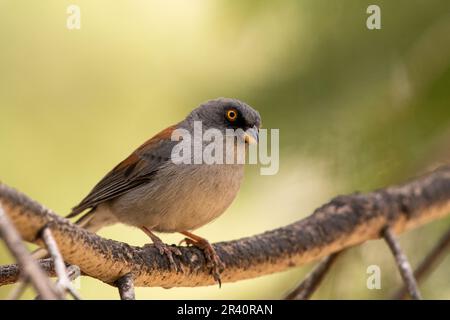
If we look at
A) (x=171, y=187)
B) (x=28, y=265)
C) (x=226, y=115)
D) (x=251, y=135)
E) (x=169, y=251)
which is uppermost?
(x=28, y=265)

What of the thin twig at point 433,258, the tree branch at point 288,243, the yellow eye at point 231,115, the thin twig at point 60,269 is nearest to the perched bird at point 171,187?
the yellow eye at point 231,115

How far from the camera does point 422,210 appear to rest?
12.3ft

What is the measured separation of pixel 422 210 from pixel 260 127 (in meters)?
1.65

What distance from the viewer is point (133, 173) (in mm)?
5445

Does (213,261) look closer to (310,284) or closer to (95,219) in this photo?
(310,284)

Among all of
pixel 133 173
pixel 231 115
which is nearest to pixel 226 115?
pixel 231 115

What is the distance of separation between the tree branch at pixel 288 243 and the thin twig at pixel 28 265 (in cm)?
110

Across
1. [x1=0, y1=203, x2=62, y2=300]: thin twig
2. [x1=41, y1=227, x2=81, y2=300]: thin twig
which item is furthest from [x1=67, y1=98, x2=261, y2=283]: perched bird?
[x1=0, y1=203, x2=62, y2=300]: thin twig

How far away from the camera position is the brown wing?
536cm

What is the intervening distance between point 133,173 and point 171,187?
56cm

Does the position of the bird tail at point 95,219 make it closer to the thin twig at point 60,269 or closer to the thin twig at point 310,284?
the thin twig at point 310,284

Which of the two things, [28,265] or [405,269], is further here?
[405,269]

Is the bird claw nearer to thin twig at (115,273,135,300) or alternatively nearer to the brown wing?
thin twig at (115,273,135,300)

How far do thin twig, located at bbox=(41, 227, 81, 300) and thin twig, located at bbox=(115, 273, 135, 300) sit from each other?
35.8 inches
